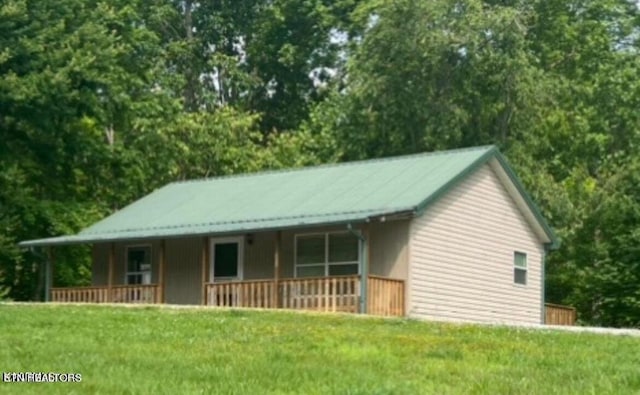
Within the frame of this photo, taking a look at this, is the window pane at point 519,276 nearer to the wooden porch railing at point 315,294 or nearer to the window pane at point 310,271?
the wooden porch railing at point 315,294

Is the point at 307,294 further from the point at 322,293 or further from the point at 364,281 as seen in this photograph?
the point at 364,281

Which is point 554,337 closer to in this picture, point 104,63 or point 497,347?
point 497,347

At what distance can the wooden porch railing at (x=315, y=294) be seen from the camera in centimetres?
2930

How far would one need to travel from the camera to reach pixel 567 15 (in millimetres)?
54312

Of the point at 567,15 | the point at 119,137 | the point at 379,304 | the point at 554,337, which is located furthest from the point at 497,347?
the point at 567,15

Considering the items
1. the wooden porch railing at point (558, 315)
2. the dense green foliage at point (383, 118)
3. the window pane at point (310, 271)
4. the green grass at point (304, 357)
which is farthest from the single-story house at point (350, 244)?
the green grass at point (304, 357)

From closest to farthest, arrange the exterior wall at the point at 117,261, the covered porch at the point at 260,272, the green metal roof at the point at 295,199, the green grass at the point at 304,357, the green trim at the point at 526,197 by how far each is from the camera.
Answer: the green grass at the point at 304,357 → the covered porch at the point at 260,272 → the green metal roof at the point at 295,199 → the green trim at the point at 526,197 → the exterior wall at the point at 117,261

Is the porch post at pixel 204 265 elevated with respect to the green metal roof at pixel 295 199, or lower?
lower

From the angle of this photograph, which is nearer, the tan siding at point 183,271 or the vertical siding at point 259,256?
the vertical siding at point 259,256

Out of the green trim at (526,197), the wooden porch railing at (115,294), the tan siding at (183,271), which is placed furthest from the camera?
the tan siding at (183,271)

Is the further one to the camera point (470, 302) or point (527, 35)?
point (527, 35)

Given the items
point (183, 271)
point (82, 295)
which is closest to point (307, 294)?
point (183, 271)

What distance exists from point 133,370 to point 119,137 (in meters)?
34.1

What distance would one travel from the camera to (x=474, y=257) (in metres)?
32.2
